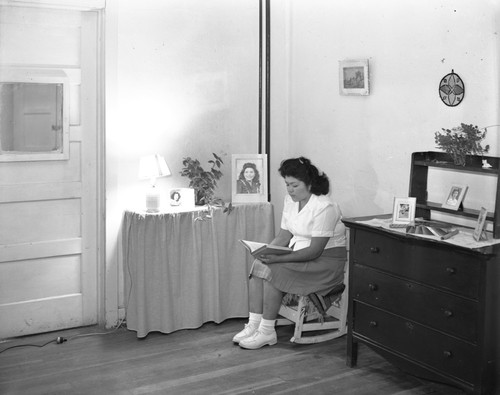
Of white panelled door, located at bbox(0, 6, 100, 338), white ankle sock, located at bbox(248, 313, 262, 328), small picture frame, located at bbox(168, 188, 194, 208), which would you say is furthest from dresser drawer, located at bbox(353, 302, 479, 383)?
white panelled door, located at bbox(0, 6, 100, 338)

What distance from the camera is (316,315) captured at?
16.9 ft

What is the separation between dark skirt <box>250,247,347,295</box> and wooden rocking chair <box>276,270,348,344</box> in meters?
0.06

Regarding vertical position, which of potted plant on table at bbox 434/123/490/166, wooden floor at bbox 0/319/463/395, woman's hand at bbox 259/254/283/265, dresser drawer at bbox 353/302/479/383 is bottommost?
wooden floor at bbox 0/319/463/395

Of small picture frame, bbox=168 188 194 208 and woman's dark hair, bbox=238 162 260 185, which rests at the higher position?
woman's dark hair, bbox=238 162 260 185

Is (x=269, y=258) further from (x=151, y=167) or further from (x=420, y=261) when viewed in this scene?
(x=420, y=261)

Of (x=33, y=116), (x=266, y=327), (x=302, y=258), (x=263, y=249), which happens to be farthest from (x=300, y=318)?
(x=33, y=116)

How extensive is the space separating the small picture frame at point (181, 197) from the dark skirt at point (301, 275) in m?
0.70

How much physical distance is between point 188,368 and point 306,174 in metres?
1.42

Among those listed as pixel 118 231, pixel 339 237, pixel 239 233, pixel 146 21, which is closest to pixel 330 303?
pixel 339 237

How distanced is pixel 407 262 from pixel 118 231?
2116 mm

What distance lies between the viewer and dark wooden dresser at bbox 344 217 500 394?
12.0 feet

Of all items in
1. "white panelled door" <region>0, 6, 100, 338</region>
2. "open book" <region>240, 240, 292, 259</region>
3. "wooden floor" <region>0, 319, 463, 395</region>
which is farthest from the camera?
"white panelled door" <region>0, 6, 100, 338</region>

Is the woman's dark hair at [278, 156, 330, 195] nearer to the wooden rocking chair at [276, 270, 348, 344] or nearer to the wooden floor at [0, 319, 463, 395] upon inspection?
the wooden rocking chair at [276, 270, 348, 344]

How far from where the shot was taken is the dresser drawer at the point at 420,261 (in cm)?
369
